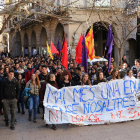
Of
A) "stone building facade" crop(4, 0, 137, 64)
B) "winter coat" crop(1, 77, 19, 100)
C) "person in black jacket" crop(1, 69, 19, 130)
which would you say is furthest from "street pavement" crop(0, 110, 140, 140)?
"stone building facade" crop(4, 0, 137, 64)

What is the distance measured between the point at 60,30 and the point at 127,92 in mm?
16472

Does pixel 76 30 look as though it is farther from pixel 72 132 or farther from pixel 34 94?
pixel 72 132

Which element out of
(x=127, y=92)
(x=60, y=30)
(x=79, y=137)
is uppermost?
(x=60, y=30)

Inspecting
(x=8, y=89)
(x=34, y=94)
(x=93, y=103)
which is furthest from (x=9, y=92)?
(x=93, y=103)

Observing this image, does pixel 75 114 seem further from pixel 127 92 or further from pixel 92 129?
pixel 127 92

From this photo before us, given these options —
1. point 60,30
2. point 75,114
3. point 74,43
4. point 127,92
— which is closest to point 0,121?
point 75,114

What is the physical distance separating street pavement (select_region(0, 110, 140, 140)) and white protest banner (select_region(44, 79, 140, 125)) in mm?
223

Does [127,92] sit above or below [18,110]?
above

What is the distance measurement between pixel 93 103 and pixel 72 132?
44.5 inches

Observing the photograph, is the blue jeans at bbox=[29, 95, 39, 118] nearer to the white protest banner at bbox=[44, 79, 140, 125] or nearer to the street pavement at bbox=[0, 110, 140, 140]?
the street pavement at bbox=[0, 110, 140, 140]

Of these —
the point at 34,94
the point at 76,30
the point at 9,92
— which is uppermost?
the point at 76,30

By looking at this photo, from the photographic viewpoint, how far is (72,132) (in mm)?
5965

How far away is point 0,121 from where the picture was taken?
23.3 feet

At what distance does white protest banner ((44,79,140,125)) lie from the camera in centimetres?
634
